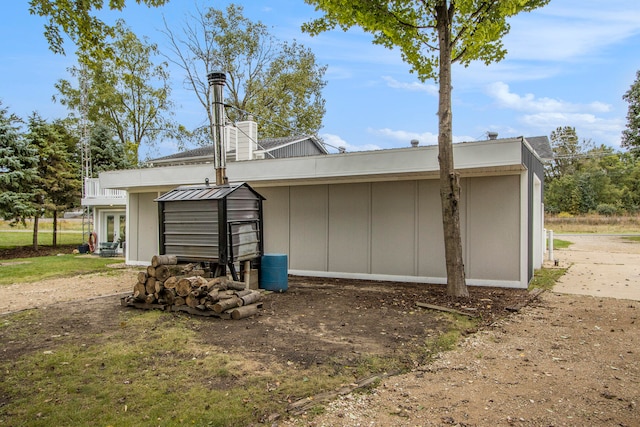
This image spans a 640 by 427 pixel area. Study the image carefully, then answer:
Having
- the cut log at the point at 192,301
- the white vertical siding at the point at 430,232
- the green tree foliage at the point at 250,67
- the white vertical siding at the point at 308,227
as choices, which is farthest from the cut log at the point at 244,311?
the green tree foliage at the point at 250,67

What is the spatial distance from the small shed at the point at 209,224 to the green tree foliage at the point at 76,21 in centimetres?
286

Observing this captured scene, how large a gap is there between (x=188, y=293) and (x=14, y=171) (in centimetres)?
1574

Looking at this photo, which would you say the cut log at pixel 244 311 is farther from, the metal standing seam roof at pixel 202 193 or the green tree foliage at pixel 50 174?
the green tree foliage at pixel 50 174

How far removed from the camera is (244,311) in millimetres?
6395

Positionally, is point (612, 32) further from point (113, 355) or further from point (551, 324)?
point (113, 355)

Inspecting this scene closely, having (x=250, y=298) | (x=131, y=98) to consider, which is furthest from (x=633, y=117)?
(x=131, y=98)

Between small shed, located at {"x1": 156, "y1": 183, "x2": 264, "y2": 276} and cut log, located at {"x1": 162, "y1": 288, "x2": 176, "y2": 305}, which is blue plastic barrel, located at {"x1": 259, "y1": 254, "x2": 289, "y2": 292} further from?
cut log, located at {"x1": 162, "y1": 288, "x2": 176, "y2": 305}

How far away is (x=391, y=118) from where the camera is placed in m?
14.9

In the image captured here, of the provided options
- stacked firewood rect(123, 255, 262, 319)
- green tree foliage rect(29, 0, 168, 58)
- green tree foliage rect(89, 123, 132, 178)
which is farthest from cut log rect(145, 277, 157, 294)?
green tree foliage rect(89, 123, 132, 178)

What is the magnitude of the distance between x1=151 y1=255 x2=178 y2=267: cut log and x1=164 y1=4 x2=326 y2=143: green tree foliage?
1985 centimetres

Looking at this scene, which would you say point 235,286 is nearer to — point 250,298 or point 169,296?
point 250,298

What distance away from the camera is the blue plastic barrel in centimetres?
859

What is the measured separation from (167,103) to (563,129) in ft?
158

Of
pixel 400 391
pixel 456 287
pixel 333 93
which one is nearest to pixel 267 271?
pixel 456 287
